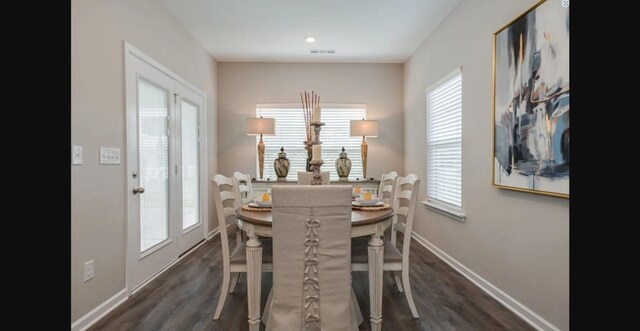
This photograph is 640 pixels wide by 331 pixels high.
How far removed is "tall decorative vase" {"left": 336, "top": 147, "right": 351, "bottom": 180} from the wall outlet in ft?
10.2

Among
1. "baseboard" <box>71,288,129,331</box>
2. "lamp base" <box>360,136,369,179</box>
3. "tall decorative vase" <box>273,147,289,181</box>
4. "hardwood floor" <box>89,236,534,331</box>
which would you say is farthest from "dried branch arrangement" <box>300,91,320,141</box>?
"baseboard" <box>71,288,129,331</box>

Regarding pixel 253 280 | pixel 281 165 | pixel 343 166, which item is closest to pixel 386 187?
pixel 343 166

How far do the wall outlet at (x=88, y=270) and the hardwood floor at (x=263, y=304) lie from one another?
12.6 inches

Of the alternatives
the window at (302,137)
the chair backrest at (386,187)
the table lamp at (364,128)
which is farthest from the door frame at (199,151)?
the chair backrest at (386,187)

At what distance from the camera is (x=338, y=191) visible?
156 centimetres

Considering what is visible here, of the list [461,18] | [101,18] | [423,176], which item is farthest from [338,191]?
[423,176]

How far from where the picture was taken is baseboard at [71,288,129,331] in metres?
1.93

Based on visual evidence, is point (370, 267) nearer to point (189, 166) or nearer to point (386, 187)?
point (386, 187)

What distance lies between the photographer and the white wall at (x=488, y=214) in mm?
1854

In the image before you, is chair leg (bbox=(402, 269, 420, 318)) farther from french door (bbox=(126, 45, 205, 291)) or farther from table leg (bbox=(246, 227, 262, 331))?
french door (bbox=(126, 45, 205, 291))

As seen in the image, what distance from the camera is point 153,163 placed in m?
2.85

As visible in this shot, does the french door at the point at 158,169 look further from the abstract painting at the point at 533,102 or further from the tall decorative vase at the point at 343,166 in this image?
the abstract painting at the point at 533,102
